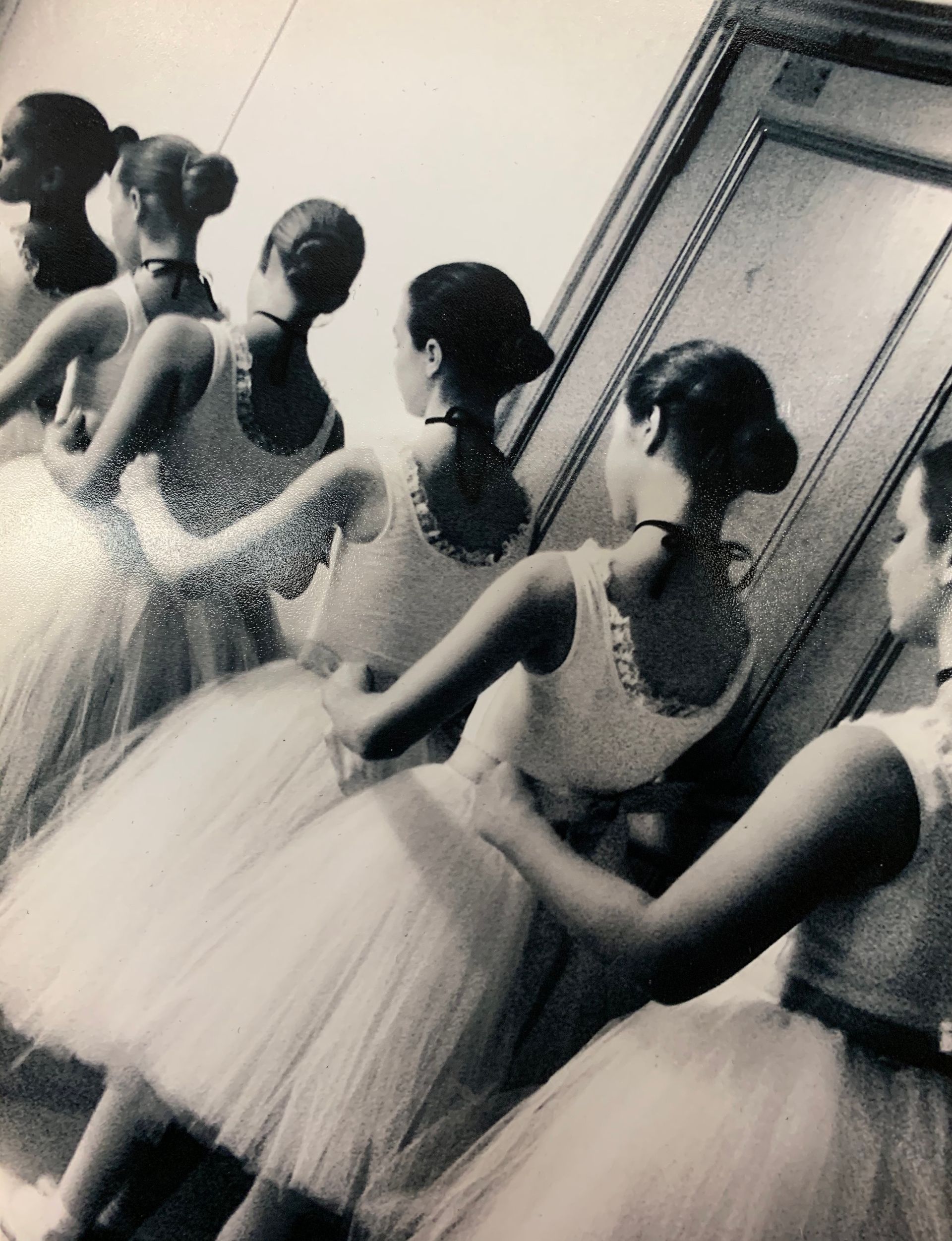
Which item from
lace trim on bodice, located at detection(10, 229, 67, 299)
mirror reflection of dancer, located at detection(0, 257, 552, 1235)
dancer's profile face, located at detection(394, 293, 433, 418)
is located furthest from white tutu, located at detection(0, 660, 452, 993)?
lace trim on bodice, located at detection(10, 229, 67, 299)

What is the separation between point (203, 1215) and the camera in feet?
3.58

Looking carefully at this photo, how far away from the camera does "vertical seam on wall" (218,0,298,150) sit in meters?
1.34

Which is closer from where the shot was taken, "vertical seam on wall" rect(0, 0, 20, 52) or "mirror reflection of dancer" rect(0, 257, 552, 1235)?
"mirror reflection of dancer" rect(0, 257, 552, 1235)

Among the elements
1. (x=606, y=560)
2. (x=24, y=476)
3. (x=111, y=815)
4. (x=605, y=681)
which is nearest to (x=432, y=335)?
(x=606, y=560)

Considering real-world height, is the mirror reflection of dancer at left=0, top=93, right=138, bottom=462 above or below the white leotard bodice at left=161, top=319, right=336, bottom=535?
above

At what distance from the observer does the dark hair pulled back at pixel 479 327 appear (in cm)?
119

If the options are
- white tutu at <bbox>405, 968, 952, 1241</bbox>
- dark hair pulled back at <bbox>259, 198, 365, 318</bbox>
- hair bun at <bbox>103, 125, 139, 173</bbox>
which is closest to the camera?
white tutu at <bbox>405, 968, 952, 1241</bbox>

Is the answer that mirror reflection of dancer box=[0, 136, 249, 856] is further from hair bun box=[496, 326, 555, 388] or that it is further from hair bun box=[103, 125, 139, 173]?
hair bun box=[496, 326, 555, 388]

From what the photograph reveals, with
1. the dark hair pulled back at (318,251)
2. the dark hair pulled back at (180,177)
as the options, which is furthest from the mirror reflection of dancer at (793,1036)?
the dark hair pulled back at (180,177)

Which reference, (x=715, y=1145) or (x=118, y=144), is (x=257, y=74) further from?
(x=715, y=1145)

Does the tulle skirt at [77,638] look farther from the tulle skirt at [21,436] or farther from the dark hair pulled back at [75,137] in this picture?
the dark hair pulled back at [75,137]

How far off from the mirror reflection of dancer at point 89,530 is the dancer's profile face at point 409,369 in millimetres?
266

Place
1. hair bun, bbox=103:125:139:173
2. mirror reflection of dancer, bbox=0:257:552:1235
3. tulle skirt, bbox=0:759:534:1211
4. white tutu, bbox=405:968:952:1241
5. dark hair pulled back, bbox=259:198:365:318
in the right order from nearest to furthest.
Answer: white tutu, bbox=405:968:952:1241
tulle skirt, bbox=0:759:534:1211
mirror reflection of dancer, bbox=0:257:552:1235
dark hair pulled back, bbox=259:198:365:318
hair bun, bbox=103:125:139:173

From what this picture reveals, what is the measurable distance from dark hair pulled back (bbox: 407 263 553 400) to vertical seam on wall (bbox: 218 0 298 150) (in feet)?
1.27
